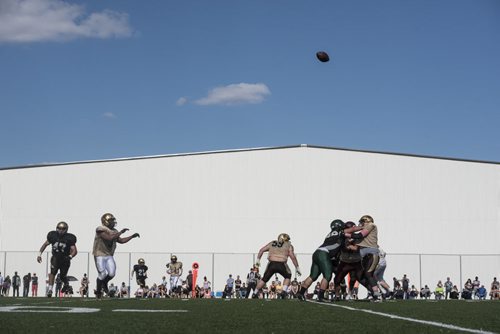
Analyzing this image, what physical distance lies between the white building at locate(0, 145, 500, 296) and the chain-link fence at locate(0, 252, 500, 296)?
1295 mm

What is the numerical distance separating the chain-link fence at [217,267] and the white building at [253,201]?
4.25 feet

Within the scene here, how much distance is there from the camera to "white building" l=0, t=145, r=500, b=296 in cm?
4116

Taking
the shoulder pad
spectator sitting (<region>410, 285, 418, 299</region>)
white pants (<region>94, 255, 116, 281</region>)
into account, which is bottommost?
spectator sitting (<region>410, 285, 418, 299</region>)

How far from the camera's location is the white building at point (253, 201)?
1620 inches

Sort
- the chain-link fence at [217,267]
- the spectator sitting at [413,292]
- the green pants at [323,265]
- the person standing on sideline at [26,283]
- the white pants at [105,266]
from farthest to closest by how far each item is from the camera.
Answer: the chain-link fence at [217,267], the person standing on sideline at [26,283], the spectator sitting at [413,292], the white pants at [105,266], the green pants at [323,265]

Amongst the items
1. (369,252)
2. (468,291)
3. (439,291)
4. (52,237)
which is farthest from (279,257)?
(439,291)

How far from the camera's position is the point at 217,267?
38.5 meters

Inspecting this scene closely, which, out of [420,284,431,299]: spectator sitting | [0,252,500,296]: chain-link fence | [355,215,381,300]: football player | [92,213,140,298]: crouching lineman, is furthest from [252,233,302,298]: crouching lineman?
[420,284,431,299]: spectator sitting

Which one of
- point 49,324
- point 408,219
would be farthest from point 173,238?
point 49,324

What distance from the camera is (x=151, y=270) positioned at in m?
38.7

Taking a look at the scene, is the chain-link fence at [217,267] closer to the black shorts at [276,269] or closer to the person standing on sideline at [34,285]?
the person standing on sideline at [34,285]

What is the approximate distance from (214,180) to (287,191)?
419cm

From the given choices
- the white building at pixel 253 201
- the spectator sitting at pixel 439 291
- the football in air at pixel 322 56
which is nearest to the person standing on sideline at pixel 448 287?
the spectator sitting at pixel 439 291

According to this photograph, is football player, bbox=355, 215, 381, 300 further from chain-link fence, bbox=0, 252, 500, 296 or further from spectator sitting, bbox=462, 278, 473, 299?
chain-link fence, bbox=0, 252, 500, 296
